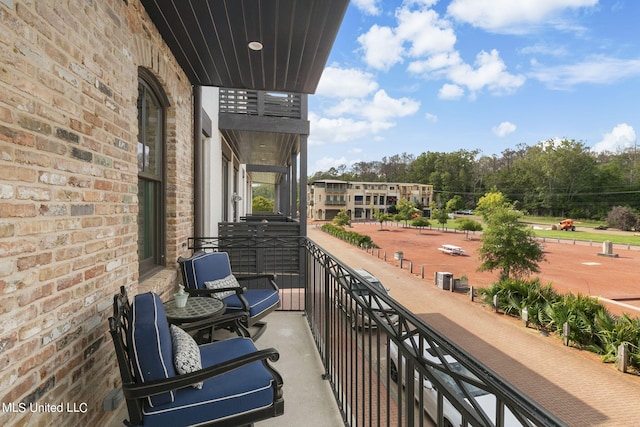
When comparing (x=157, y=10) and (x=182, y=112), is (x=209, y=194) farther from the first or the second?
(x=157, y=10)

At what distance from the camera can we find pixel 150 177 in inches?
125

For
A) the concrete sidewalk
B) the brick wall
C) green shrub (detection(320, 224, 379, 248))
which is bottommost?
the concrete sidewalk

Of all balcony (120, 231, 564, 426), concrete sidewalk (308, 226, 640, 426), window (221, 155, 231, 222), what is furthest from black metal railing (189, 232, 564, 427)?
window (221, 155, 231, 222)

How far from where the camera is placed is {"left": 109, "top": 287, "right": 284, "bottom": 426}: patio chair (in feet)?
4.73

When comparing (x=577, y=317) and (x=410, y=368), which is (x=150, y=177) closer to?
(x=410, y=368)

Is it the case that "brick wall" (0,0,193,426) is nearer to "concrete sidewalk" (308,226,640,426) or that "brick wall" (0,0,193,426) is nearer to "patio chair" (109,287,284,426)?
"patio chair" (109,287,284,426)

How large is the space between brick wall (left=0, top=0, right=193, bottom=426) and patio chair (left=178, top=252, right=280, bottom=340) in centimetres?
81

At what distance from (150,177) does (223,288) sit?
1.34 metres

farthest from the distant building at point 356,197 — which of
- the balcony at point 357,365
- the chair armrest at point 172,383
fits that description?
the chair armrest at point 172,383

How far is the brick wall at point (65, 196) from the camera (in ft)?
4.11

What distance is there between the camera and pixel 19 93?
4.22 ft

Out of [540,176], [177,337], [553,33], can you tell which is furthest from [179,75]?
[540,176]

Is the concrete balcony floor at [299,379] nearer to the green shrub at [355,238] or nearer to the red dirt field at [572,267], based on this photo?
the red dirt field at [572,267]

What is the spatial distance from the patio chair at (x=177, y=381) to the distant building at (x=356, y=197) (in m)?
45.3
